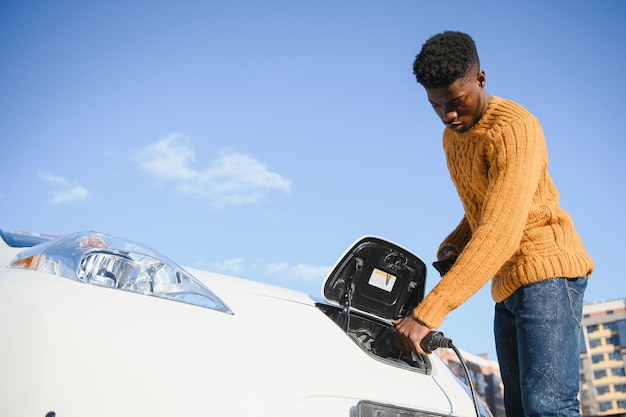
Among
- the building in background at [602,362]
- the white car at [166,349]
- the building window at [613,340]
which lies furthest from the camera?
the building in background at [602,362]

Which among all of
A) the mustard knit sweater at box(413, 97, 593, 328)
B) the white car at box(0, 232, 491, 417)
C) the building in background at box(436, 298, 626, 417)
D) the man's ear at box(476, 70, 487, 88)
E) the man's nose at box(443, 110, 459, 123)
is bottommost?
the white car at box(0, 232, 491, 417)

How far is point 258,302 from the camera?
1841mm

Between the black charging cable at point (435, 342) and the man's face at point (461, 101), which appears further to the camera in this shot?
the man's face at point (461, 101)

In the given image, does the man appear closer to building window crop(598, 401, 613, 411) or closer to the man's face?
the man's face

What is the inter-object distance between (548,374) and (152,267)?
1.29 metres

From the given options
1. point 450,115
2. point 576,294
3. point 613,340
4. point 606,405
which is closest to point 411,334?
point 576,294

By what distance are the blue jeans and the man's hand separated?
1.17 ft

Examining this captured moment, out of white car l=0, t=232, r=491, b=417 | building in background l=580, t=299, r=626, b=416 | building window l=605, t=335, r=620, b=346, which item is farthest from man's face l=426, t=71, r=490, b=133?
building window l=605, t=335, r=620, b=346

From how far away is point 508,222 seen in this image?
202 cm

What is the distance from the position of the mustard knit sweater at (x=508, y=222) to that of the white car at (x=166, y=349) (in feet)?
1.08

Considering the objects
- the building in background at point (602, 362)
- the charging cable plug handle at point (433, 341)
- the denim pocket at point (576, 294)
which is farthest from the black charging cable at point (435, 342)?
the building in background at point (602, 362)

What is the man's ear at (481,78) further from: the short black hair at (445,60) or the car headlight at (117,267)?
the car headlight at (117,267)

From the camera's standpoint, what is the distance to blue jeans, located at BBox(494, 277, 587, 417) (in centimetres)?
198

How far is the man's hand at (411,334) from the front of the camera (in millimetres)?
1992
